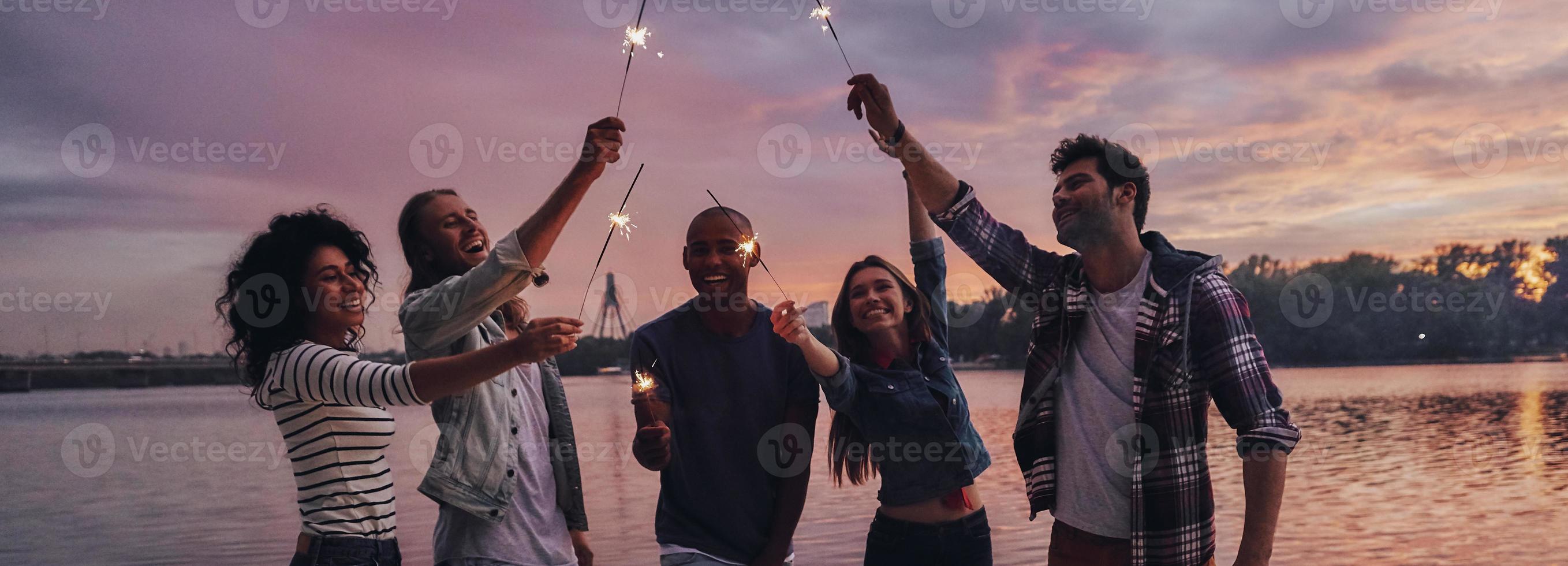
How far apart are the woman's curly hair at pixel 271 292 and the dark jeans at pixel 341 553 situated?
0.51m

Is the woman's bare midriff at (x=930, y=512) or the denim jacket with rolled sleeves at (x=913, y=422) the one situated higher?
the denim jacket with rolled sleeves at (x=913, y=422)

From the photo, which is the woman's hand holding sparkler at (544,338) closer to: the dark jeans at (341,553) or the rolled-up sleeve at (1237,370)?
the dark jeans at (341,553)

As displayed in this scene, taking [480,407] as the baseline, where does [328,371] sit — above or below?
above

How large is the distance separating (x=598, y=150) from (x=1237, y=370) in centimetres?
206

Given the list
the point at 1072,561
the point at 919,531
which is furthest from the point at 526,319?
the point at 1072,561

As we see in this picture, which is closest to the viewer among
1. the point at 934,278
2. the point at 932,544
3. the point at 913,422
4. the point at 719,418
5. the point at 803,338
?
the point at 803,338

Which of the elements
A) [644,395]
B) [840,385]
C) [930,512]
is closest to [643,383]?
[644,395]

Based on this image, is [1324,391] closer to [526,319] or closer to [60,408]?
[526,319]

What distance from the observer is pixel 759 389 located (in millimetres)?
3570

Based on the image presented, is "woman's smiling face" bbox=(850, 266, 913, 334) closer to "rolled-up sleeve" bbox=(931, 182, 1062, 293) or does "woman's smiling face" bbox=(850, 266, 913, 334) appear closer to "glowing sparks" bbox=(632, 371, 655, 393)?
"rolled-up sleeve" bbox=(931, 182, 1062, 293)

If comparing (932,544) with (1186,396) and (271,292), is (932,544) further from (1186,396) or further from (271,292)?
(271,292)

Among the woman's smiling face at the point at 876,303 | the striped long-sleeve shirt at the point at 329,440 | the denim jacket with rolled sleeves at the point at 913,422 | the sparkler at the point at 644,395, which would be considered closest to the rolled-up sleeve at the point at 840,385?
the denim jacket with rolled sleeves at the point at 913,422

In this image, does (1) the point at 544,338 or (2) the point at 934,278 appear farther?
(2) the point at 934,278

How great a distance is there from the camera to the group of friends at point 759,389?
2.88 metres
